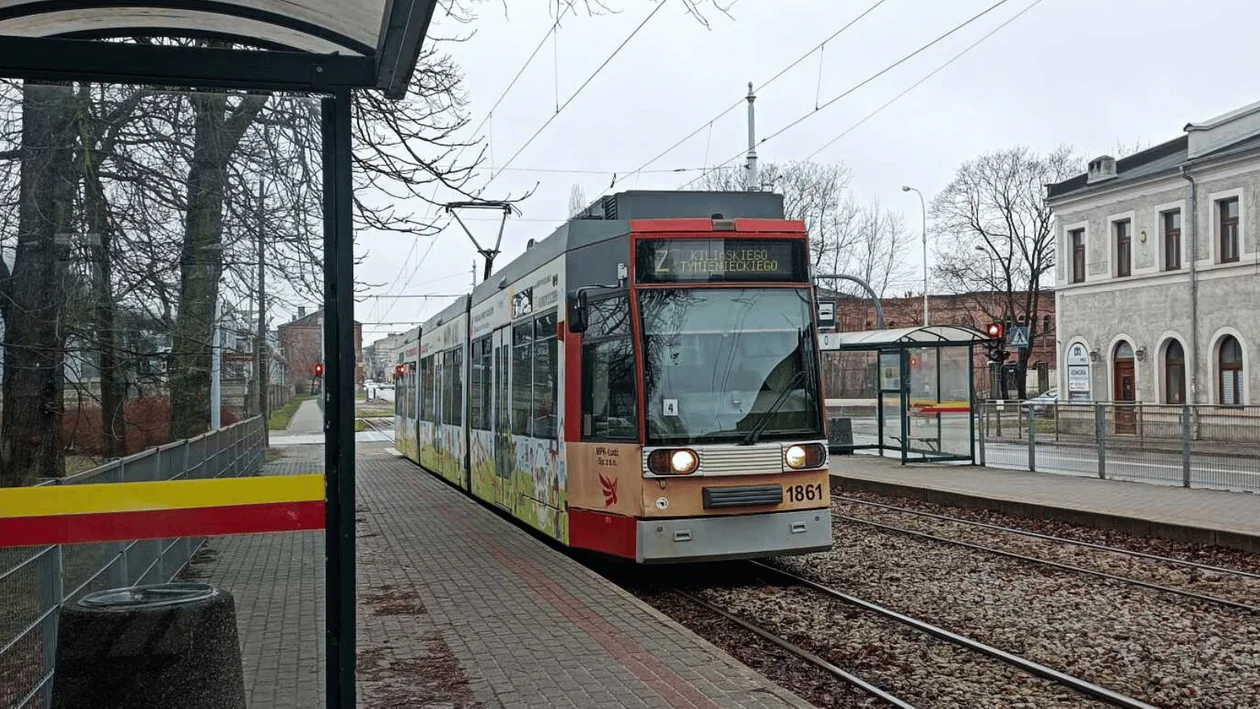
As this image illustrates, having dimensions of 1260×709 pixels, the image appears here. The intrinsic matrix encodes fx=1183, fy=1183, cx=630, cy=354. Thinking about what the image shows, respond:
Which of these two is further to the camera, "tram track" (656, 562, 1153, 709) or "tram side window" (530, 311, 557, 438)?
"tram side window" (530, 311, 557, 438)

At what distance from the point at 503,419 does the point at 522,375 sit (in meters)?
1.27

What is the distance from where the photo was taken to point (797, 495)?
32.6 ft

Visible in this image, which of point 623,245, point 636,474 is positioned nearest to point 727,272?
point 623,245

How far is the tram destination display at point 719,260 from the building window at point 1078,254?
33161 millimetres

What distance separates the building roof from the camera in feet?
111

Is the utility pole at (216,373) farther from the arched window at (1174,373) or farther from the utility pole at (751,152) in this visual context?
the arched window at (1174,373)

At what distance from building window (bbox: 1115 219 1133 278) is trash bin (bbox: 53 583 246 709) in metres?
38.1

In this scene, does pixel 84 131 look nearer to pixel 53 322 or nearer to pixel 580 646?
pixel 53 322

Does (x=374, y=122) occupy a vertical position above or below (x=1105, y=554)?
above

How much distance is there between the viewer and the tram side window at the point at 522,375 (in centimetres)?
1244

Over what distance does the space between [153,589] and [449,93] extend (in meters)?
9.45

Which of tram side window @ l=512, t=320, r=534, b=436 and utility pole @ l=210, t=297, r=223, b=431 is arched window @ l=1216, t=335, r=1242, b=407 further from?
utility pole @ l=210, t=297, r=223, b=431

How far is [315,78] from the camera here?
14.7ft

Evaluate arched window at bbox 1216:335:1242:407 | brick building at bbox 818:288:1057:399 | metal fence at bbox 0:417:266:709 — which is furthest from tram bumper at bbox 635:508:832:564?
brick building at bbox 818:288:1057:399
